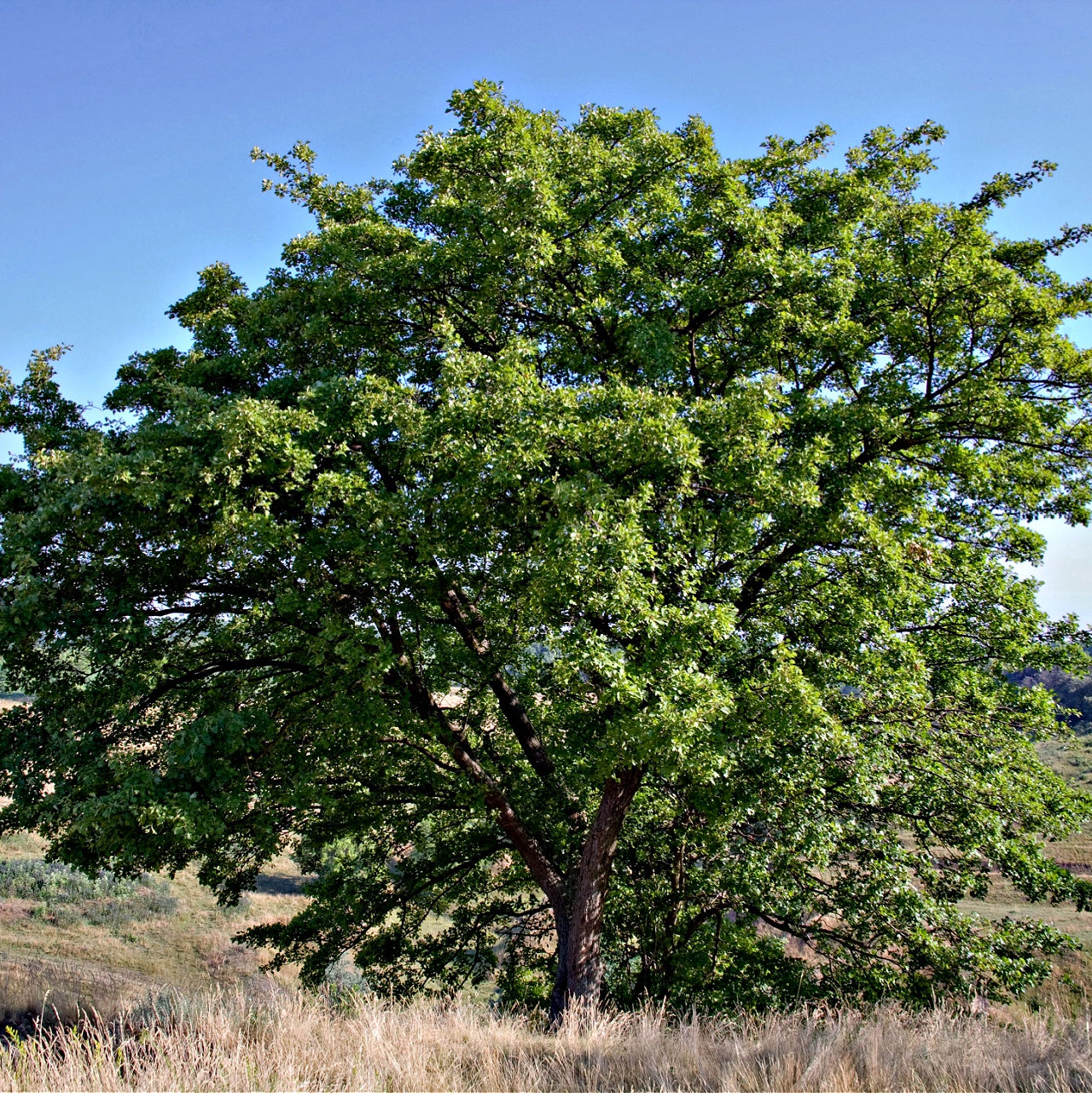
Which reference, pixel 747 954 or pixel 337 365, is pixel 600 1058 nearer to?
pixel 747 954

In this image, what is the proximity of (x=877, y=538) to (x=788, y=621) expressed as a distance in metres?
1.85

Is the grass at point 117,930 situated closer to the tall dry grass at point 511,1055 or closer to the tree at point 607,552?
the tree at point 607,552

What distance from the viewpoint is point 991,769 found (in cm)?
1000

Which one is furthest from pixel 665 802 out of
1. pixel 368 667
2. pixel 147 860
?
pixel 147 860

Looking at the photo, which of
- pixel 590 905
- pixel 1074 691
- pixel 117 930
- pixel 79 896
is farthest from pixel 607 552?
pixel 1074 691

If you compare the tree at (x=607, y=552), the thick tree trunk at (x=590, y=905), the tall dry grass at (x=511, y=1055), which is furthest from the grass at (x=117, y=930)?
the tall dry grass at (x=511, y=1055)

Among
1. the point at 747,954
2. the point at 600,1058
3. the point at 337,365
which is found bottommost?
the point at 747,954

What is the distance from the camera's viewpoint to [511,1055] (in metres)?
6.45

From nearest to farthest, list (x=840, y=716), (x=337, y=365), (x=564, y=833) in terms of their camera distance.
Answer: (x=840, y=716) < (x=337, y=365) < (x=564, y=833)

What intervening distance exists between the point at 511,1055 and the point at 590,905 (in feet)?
14.5

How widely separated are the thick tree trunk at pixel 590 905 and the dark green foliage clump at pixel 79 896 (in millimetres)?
21082

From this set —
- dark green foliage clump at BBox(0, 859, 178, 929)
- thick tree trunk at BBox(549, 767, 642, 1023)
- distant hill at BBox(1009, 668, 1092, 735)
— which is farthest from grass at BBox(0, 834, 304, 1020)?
distant hill at BBox(1009, 668, 1092, 735)

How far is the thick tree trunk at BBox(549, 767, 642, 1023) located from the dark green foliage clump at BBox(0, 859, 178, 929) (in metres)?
21.1

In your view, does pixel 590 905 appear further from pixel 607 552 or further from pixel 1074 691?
pixel 1074 691
